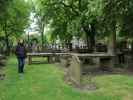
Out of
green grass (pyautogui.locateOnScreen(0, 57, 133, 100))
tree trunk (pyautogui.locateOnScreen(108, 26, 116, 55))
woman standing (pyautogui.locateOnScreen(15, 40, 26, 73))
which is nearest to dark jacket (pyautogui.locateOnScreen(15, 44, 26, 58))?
woman standing (pyautogui.locateOnScreen(15, 40, 26, 73))

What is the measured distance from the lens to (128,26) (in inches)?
706

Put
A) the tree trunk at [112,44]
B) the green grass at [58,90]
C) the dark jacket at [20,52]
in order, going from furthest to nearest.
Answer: the tree trunk at [112,44]
the dark jacket at [20,52]
the green grass at [58,90]

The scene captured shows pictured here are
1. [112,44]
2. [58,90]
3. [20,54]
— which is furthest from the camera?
[112,44]

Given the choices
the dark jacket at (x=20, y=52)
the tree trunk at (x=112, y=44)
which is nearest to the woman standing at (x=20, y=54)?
the dark jacket at (x=20, y=52)

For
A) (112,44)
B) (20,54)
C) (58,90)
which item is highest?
(112,44)

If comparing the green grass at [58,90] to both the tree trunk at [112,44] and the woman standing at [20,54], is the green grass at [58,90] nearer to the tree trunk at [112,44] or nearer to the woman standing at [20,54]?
the woman standing at [20,54]

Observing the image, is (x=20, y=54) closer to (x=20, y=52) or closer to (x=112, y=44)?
(x=20, y=52)

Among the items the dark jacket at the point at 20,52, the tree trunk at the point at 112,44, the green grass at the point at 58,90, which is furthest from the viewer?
the tree trunk at the point at 112,44

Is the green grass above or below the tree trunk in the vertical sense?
below

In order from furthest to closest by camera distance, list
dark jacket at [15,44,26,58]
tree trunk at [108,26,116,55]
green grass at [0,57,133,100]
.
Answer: tree trunk at [108,26,116,55] < dark jacket at [15,44,26,58] < green grass at [0,57,133,100]

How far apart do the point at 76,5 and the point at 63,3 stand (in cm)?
143

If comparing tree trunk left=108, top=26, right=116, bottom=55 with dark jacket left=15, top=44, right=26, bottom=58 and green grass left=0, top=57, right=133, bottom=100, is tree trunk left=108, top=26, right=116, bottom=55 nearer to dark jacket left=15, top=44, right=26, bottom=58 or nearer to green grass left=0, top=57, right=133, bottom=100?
dark jacket left=15, top=44, right=26, bottom=58

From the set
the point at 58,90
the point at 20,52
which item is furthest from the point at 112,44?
the point at 58,90

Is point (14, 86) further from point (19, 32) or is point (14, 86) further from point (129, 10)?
point (19, 32)
